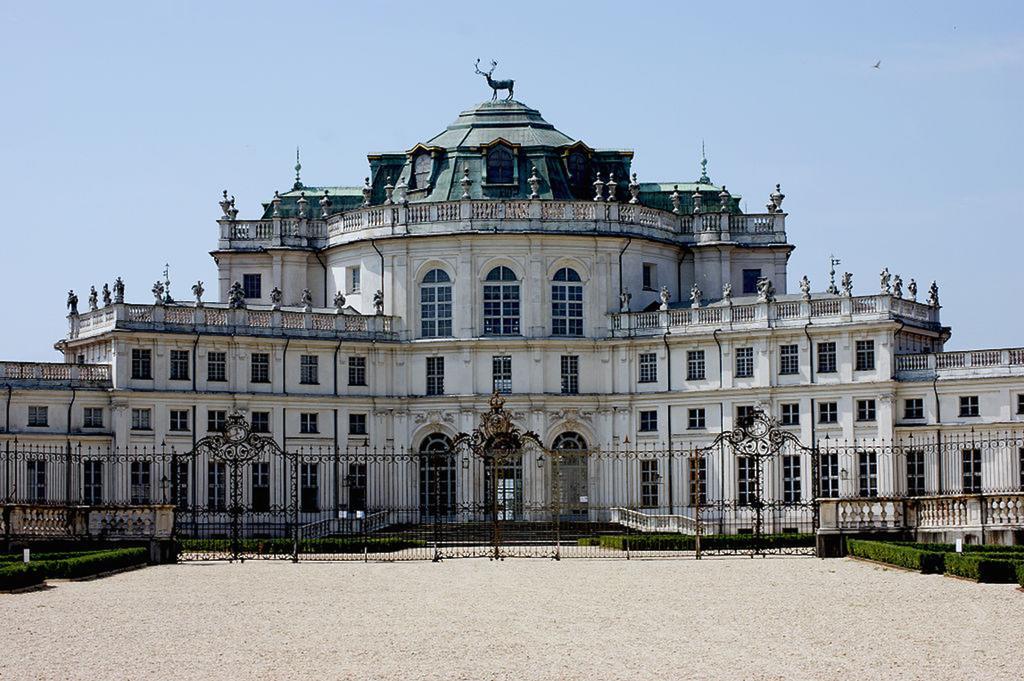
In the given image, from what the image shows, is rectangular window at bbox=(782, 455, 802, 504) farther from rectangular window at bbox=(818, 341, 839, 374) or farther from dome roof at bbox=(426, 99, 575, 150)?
dome roof at bbox=(426, 99, 575, 150)

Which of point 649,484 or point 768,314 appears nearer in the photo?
point 768,314

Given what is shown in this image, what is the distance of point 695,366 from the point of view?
8162 centimetres

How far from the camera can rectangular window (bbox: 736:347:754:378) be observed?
80.3 meters

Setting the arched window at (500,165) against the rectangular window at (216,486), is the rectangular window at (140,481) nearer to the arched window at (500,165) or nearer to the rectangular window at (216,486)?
the rectangular window at (216,486)

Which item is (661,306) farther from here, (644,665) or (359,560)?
(644,665)

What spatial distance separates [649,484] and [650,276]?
9.39 metres

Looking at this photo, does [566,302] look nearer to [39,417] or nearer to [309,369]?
[309,369]

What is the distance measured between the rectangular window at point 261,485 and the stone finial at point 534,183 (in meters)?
14.9

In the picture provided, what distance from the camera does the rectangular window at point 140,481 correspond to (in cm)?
7706

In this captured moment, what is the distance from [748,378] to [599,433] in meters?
6.58

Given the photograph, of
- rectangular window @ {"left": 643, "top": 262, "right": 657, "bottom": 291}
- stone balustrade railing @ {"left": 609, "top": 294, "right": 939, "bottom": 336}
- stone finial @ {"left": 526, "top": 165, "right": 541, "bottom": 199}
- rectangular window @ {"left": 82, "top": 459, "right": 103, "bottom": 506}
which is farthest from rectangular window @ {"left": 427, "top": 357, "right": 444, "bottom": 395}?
rectangular window @ {"left": 82, "top": 459, "right": 103, "bottom": 506}

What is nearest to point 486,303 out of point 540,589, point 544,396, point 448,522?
point 544,396

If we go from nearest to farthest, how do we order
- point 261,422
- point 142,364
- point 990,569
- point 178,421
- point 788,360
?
point 990,569 < point 142,364 < point 178,421 < point 788,360 < point 261,422

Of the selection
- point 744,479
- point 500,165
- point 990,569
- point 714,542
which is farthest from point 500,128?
point 990,569
